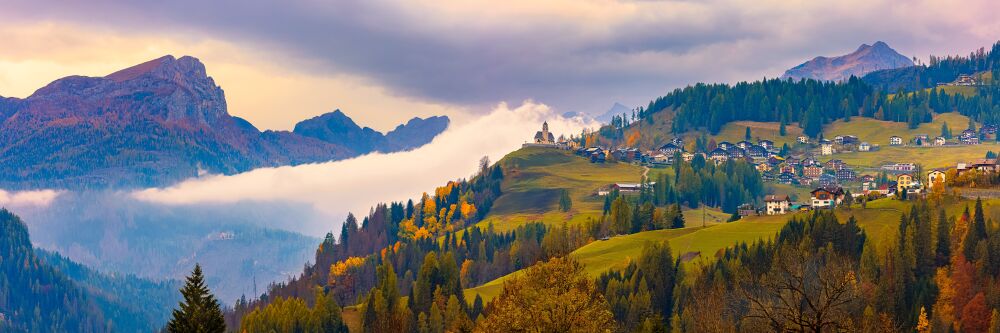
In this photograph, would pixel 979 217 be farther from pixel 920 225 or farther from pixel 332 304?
pixel 332 304

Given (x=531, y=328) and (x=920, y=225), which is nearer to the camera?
(x=531, y=328)

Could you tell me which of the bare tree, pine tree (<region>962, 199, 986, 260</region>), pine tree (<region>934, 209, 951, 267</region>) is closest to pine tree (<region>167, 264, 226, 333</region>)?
the bare tree

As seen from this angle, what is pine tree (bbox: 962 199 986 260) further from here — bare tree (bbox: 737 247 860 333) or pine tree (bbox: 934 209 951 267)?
bare tree (bbox: 737 247 860 333)

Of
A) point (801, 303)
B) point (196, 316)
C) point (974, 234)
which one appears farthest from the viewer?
point (974, 234)

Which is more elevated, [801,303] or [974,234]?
[801,303]

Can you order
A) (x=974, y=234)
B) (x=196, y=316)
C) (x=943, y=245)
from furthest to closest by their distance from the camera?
(x=943, y=245), (x=974, y=234), (x=196, y=316)

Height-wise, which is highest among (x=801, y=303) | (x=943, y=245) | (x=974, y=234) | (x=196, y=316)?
(x=801, y=303)

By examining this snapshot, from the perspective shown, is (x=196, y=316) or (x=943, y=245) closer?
(x=196, y=316)

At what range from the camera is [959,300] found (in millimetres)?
162250

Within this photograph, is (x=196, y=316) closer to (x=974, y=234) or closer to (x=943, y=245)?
(x=943, y=245)

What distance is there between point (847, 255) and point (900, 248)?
8.03 meters

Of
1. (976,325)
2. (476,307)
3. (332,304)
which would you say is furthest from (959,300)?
(332,304)

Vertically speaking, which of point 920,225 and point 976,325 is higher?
point 920,225

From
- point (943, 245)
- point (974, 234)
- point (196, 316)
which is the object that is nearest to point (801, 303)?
point (196, 316)
